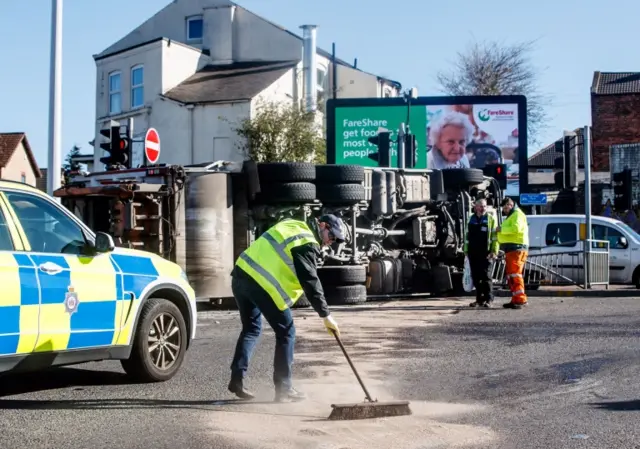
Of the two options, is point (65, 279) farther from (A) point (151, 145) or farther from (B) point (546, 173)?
(B) point (546, 173)

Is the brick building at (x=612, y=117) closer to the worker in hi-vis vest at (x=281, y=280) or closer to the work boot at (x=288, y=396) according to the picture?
the worker in hi-vis vest at (x=281, y=280)

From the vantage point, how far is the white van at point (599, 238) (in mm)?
21203

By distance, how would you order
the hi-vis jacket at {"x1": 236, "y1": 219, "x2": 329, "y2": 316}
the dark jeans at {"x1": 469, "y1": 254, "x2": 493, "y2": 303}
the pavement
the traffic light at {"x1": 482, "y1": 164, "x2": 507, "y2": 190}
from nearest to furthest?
the pavement < the hi-vis jacket at {"x1": 236, "y1": 219, "x2": 329, "y2": 316} < the dark jeans at {"x1": 469, "y1": 254, "x2": 493, "y2": 303} < the traffic light at {"x1": 482, "y1": 164, "x2": 507, "y2": 190}

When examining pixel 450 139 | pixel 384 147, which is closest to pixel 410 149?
pixel 384 147

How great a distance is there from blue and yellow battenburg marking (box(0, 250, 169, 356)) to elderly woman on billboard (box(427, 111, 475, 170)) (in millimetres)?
20948

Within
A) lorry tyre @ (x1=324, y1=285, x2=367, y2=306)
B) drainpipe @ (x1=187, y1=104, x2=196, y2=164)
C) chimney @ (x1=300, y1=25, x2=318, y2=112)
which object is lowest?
lorry tyre @ (x1=324, y1=285, x2=367, y2=306)

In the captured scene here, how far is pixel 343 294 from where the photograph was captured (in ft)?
51.3

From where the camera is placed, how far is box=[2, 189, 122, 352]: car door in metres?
7.25

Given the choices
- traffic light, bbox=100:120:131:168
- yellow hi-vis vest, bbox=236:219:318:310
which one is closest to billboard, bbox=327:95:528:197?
traffic light, bbox=100:120:131:168

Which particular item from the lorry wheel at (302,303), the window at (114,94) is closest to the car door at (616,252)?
the lorry wheel at (302,303)

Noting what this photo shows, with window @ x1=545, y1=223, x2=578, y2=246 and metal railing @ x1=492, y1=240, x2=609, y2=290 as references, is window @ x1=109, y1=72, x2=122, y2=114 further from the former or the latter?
metal railing @ x1=492, y1=240, x2=609, y2=290

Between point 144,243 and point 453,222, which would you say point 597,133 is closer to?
point 453,222

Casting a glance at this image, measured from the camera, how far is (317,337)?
38.2 ft

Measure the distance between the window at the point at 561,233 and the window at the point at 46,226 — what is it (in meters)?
14.9
